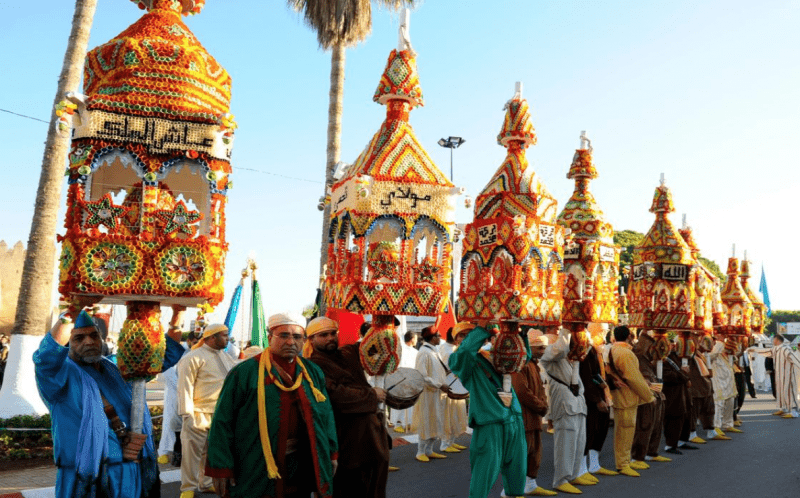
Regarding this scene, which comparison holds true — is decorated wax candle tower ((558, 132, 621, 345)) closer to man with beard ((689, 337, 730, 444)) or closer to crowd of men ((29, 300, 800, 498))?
crowd of men ((29, 300, 800, 498))

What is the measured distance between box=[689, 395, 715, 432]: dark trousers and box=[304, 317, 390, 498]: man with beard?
26.2 ft

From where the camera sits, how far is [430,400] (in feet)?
33.7

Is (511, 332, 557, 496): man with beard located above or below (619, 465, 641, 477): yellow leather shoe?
above

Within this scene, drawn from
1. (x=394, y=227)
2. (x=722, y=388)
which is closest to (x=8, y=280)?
(x=722, y=388)

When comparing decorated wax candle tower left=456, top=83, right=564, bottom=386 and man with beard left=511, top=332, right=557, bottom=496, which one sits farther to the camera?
man with beard left=511, top=332, right=557, bottom=496

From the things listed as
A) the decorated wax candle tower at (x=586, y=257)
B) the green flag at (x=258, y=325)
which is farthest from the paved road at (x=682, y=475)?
the green flag at (x=258, y=325)

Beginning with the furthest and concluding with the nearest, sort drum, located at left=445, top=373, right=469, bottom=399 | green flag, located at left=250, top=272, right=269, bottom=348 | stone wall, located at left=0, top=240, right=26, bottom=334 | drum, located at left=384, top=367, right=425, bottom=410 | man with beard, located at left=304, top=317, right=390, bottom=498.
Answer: stone wall, located at left=0, top=240, right=26, bottom=334
green flag, located at left=250, top=272, right=269, bottom=348
drum, located at left=445, top=373, right=469, bottom=399
drum, located at left=384, top=367, right=425, bottom=410
man with beard, located at left=304, top=317, right=390, bottom=498

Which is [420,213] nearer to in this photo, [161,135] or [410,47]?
[410,47]

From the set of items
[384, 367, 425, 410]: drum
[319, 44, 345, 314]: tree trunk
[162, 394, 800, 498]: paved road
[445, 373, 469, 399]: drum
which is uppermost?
[319, 44, 345, 314]: tree trunk

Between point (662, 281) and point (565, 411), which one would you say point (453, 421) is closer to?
point (565, 411)

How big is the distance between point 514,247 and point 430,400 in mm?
3688

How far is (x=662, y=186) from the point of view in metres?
11.9

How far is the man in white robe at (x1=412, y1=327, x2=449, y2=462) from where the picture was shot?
33.3 feet

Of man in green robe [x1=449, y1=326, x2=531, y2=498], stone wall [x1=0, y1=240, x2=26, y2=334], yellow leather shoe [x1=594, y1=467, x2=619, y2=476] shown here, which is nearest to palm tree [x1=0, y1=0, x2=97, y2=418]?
man in green robe [x1=449, y1=326, x2=531, y2=498]
